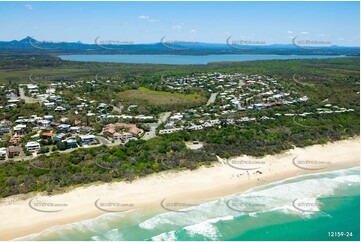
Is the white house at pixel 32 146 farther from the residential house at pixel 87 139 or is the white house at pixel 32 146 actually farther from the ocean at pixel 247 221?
the ocean at pixel 247 221

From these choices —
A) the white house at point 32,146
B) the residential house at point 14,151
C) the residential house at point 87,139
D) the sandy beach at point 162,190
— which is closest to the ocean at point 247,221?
the sandy beach at point 162,190

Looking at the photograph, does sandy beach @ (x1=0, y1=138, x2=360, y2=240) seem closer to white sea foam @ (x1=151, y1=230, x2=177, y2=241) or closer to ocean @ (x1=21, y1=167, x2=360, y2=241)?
ocean @ (x1=21, y1=167, x2=360, y2=241)

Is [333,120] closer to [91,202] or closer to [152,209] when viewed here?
[152,209]

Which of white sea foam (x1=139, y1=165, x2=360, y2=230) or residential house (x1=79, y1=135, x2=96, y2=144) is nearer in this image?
white sea foam (x1=139, y1=165, x2=360, y2=230)

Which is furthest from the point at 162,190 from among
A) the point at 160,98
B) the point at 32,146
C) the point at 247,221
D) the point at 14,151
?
the point at 160,98

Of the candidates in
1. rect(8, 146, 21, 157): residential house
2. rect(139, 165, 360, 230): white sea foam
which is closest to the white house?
rect(8, 146, 21, 157): residential house

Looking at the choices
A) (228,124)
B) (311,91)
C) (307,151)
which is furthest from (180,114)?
(311,91)
